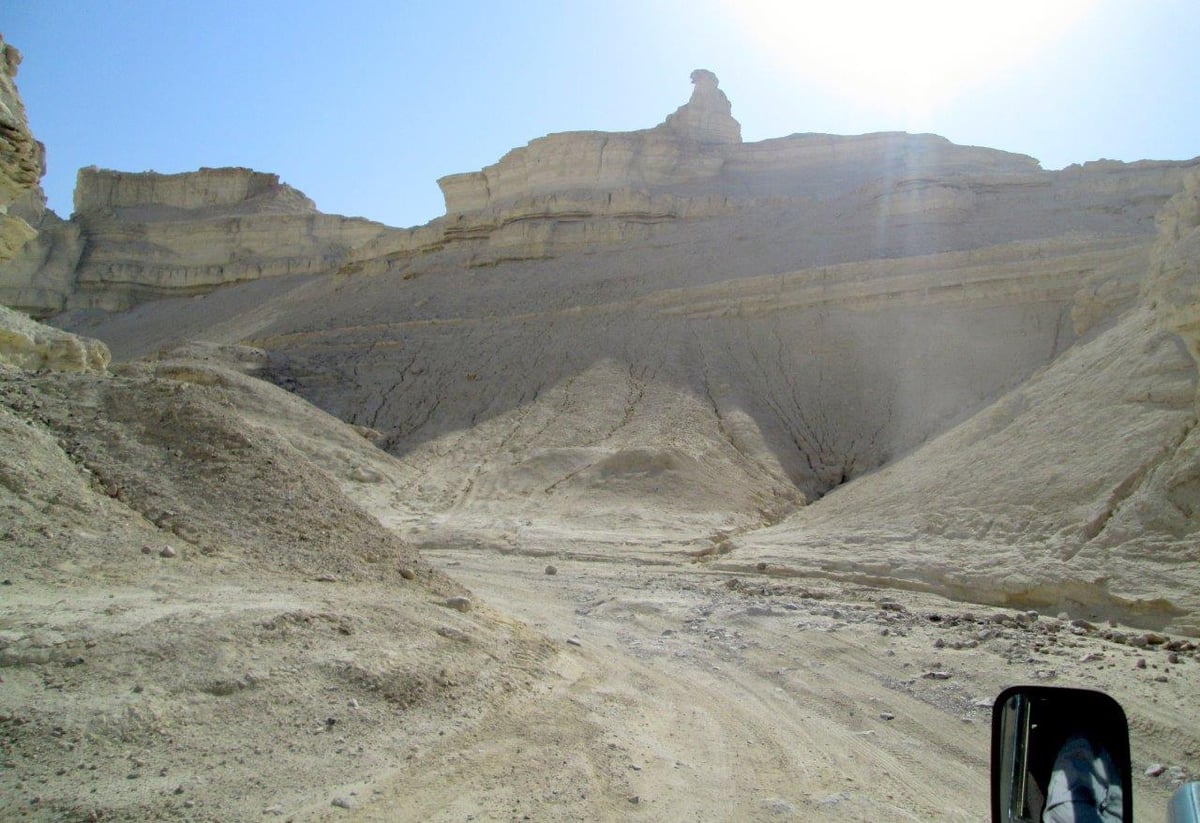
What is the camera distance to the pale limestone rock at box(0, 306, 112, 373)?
37.8 ft

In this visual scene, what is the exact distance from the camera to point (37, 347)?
39.8 ft

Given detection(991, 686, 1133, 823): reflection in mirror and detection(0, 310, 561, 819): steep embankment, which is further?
detection(0, 310, 561, 819): steep embankment

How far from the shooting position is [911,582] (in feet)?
31.1

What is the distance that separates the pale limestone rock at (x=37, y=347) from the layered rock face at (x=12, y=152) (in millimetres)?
1010

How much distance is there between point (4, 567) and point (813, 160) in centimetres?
4095

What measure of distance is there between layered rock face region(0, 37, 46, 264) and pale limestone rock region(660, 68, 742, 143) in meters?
38.8

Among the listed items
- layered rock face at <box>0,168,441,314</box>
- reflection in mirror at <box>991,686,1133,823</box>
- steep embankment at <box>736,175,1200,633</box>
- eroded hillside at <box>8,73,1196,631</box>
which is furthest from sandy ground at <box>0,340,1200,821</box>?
layered rock face at <box>0,168,441,314</box>

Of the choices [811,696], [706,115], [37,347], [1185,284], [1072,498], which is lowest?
[811,696]

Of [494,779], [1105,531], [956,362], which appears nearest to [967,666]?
[1105,531]

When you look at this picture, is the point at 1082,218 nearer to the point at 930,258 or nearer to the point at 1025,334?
the point at 930,258

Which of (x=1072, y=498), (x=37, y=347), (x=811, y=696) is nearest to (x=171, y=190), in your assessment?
(x=37, y=347)

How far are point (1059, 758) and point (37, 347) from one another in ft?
44.1

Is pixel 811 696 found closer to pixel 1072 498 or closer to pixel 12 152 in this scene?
pixel 1072 498

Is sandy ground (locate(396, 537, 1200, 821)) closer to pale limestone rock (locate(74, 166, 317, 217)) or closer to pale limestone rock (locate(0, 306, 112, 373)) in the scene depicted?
pale limestone rock (locate(0, 306, 112, 373))
